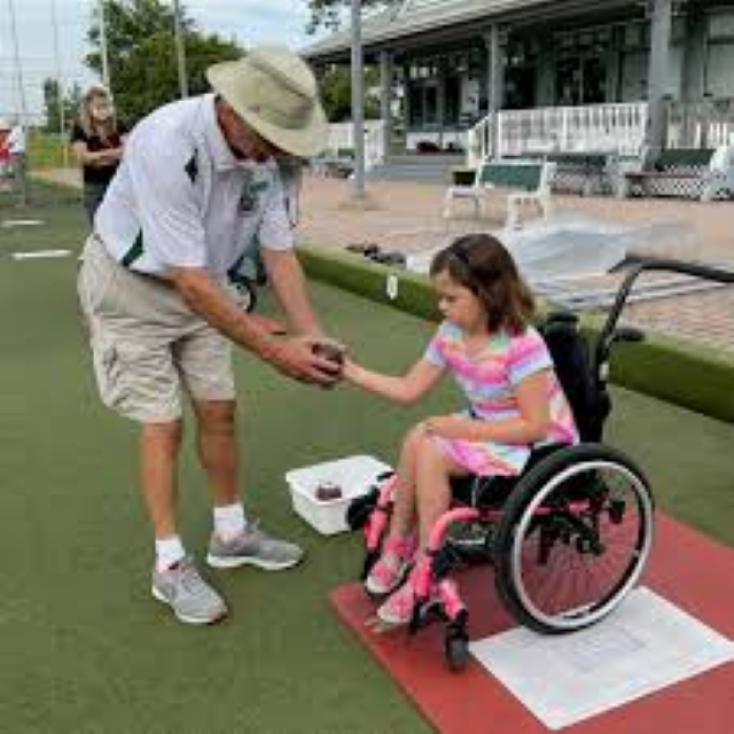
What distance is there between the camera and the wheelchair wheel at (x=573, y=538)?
2.30 meters

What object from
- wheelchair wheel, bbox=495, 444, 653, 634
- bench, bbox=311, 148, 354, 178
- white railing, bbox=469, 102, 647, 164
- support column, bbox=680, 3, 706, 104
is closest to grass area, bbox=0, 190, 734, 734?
wheelchair wheel, bbox=495, 444, 653, 634

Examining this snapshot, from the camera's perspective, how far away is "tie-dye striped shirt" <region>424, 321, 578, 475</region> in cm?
245

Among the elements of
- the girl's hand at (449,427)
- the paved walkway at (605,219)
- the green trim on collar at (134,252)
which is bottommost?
the paved walkway at (605,219)

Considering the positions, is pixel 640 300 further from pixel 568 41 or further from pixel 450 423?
pixel 568 41

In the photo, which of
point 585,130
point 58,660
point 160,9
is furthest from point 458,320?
point 160,9

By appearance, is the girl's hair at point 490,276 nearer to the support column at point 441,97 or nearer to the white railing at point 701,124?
the white railing at point 701,124

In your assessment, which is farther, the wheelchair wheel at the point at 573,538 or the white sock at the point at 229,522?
the white sock at the point at 229,522

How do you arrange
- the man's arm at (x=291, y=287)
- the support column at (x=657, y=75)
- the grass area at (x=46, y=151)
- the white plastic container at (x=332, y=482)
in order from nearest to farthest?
the man's arm at (x=291, y=287)
the white plastic container at (x=332, y=482)
the support column at (x=657, y=75)
the grass area at (x=46, y=151)

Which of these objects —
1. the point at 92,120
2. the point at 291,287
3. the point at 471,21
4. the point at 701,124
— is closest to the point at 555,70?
the point at 471,21

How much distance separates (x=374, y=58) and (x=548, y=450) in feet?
79.7

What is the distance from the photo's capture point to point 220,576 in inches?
118

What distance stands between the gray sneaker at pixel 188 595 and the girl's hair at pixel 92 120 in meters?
5.09

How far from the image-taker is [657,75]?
46.6 ft

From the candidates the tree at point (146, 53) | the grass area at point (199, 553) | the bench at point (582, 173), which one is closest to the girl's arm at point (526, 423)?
the grass area at point (199, 553)
